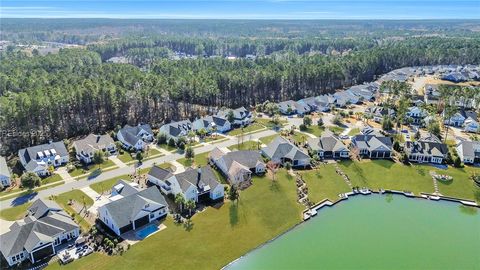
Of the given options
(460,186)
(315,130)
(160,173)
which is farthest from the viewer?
(315,130)

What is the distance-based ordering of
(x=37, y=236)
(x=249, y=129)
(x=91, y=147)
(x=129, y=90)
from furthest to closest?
(x=129, y=90), (x=249, y=129), (x=91, y=147), (x=37, y=236)

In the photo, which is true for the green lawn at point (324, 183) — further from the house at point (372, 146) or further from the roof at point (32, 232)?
the roof at point (32, 232)

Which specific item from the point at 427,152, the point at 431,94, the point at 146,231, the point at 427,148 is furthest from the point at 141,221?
the point at 431,94

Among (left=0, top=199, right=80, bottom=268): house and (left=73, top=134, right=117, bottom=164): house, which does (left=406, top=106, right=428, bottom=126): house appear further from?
(left=0, top=199, right=80, bottom=268): house

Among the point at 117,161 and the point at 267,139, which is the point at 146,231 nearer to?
the point at 117,161

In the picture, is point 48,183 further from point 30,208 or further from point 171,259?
point 171,259

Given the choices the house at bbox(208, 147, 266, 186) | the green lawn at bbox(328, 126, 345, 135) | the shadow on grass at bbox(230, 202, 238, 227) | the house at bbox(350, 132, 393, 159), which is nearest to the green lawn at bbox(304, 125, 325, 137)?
the green lawn at bbox(328, 126, 345, 135)
